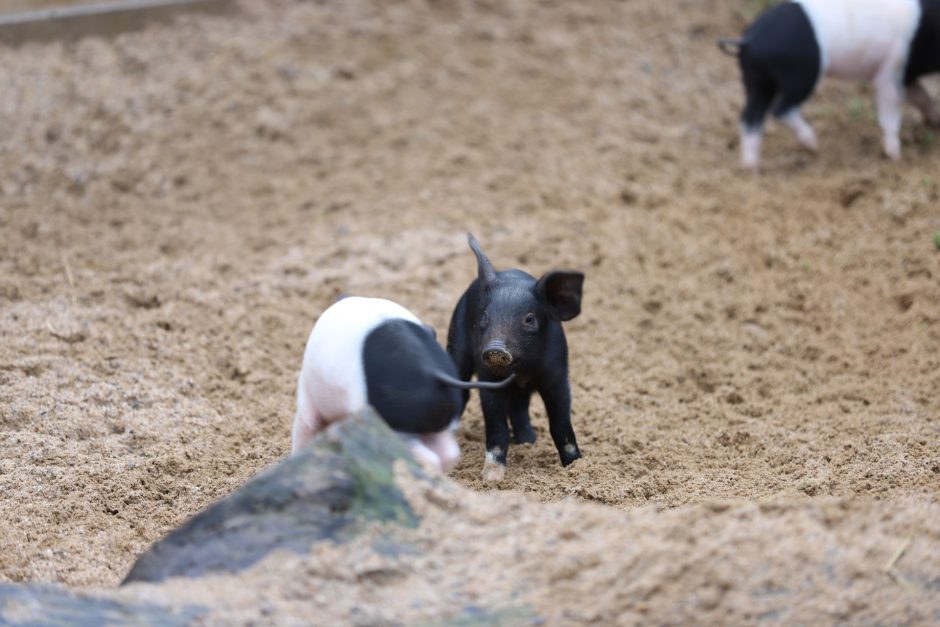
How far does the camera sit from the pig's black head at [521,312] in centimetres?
434

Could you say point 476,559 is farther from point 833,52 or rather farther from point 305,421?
point 833,52

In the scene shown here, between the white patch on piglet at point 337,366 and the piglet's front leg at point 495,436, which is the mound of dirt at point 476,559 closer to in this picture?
the white patch on piglet at point 337,366

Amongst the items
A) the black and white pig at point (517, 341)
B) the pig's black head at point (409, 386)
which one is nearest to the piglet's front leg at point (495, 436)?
the black and white pig at point (517, 341)

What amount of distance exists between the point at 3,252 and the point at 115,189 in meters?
1.04

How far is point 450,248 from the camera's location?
6.78m

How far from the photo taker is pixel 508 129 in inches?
320

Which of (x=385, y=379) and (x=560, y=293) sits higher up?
(x=560, y=293)

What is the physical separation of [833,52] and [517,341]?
4.09 metres

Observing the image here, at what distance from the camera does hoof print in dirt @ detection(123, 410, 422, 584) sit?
10.3ft

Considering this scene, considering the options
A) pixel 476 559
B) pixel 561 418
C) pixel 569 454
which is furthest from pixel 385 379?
pixel 569 454

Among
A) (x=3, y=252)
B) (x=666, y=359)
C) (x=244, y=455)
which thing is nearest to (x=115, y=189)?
(x=3, y=252)

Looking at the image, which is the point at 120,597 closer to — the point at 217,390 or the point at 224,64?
the point at 217,390

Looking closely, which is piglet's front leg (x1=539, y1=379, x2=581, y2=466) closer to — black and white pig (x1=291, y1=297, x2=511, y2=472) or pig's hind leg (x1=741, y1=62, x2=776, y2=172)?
black and white pig (x1=291, y1=297, x2=511, y2=472)

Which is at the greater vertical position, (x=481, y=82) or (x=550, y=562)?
(x=481, y=82)
